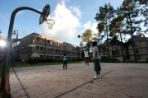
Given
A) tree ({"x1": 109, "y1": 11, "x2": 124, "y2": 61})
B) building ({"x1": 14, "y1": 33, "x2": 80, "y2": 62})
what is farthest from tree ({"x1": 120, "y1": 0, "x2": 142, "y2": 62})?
building ({"x1": 14, "y1": 33, "x2": 80, "y2": 62})

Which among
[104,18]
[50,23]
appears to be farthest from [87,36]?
[50,23]

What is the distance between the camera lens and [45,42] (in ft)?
197

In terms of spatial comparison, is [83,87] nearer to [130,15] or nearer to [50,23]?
[50,23]

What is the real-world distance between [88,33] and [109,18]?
35.9 feet

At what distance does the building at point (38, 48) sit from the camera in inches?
2143

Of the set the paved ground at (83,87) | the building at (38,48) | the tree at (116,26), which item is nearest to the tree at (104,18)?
the tree at (116,26)

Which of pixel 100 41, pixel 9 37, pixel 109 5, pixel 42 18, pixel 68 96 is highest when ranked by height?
pixel 109 5

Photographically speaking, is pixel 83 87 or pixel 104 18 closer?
pixel 83 87

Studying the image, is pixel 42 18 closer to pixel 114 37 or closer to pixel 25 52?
pixel 114 37

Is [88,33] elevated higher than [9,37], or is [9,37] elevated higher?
[88,33]

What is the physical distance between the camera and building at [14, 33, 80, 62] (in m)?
54.4

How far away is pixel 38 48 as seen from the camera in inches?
2211

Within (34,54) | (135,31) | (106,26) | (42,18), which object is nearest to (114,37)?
(106,26)

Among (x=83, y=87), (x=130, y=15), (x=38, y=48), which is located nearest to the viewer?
(x=83, y=87)
